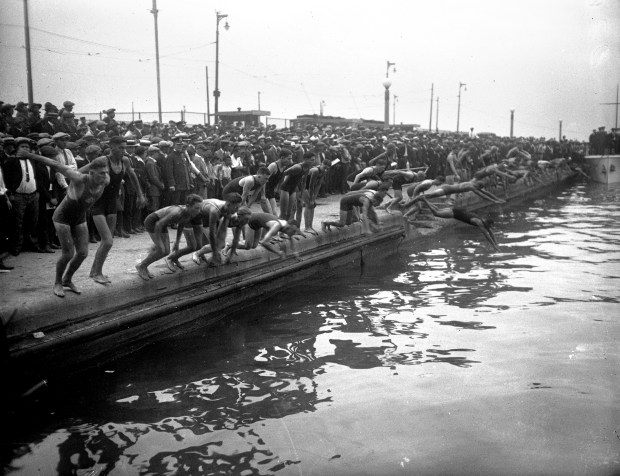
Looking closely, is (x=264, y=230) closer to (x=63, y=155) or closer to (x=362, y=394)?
→ (x=63, y=155)

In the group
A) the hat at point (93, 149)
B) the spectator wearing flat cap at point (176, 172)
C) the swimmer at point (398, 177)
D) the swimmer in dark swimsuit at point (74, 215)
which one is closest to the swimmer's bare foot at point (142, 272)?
the swimmer in dark swimsuit at point (74, 215)

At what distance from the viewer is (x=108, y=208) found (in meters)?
10.6

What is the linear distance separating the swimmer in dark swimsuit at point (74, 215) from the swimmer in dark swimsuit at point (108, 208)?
257 millimetres

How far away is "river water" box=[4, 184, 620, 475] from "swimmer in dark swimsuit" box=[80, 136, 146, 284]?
151 cm

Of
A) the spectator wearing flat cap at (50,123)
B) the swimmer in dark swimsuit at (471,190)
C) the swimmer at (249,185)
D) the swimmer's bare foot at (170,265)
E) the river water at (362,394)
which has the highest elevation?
the spectator wearing flat cap at (50,123)

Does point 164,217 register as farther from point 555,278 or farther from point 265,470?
point 555,278

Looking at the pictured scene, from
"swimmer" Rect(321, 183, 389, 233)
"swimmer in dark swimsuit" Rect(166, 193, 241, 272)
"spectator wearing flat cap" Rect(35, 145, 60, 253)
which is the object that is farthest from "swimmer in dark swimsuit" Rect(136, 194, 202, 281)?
Answer: "swimmer" Rect(321, 183, 389, 233)

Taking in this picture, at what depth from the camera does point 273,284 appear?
1398 centimetres

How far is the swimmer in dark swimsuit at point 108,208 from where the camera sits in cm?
1001

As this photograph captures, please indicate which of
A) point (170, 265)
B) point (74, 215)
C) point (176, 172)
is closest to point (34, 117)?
point (176, 172)

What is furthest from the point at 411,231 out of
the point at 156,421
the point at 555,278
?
the point at 156,421

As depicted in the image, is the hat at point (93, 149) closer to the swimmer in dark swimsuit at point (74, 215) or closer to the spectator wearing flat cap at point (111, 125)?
the swimmer in dark swimsuit at point (74, 215)

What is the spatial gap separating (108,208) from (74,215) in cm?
120

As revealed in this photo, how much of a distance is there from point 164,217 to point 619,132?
45722 mm
